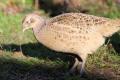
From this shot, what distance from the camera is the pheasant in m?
5.38

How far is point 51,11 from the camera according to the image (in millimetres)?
12531

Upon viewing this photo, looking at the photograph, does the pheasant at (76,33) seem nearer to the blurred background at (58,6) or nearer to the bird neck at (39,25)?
the bird neck at (39,25)

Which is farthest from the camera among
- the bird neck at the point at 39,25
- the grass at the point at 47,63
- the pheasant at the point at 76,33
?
the bird neck at the point at 39,25

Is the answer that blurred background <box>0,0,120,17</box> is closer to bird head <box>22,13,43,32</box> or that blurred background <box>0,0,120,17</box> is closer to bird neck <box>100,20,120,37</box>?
bird head <box>22,13,43,32</box>

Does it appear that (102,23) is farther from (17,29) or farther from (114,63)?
(17,29)

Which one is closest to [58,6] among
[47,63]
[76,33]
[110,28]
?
[47,63]

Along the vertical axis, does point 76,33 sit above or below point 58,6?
below

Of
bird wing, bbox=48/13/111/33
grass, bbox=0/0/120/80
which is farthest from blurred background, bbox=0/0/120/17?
bird wing, bbox=48/13/111/33

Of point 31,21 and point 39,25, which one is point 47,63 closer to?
point 39,25

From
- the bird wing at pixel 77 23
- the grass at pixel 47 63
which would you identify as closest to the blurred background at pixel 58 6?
the grass at pixel 47 63

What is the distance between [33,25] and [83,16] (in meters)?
1.07

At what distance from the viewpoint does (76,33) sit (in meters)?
5.38

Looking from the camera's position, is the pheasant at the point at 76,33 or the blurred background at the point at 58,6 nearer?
the pheasant at the point at 76,33

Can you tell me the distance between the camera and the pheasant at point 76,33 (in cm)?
538
